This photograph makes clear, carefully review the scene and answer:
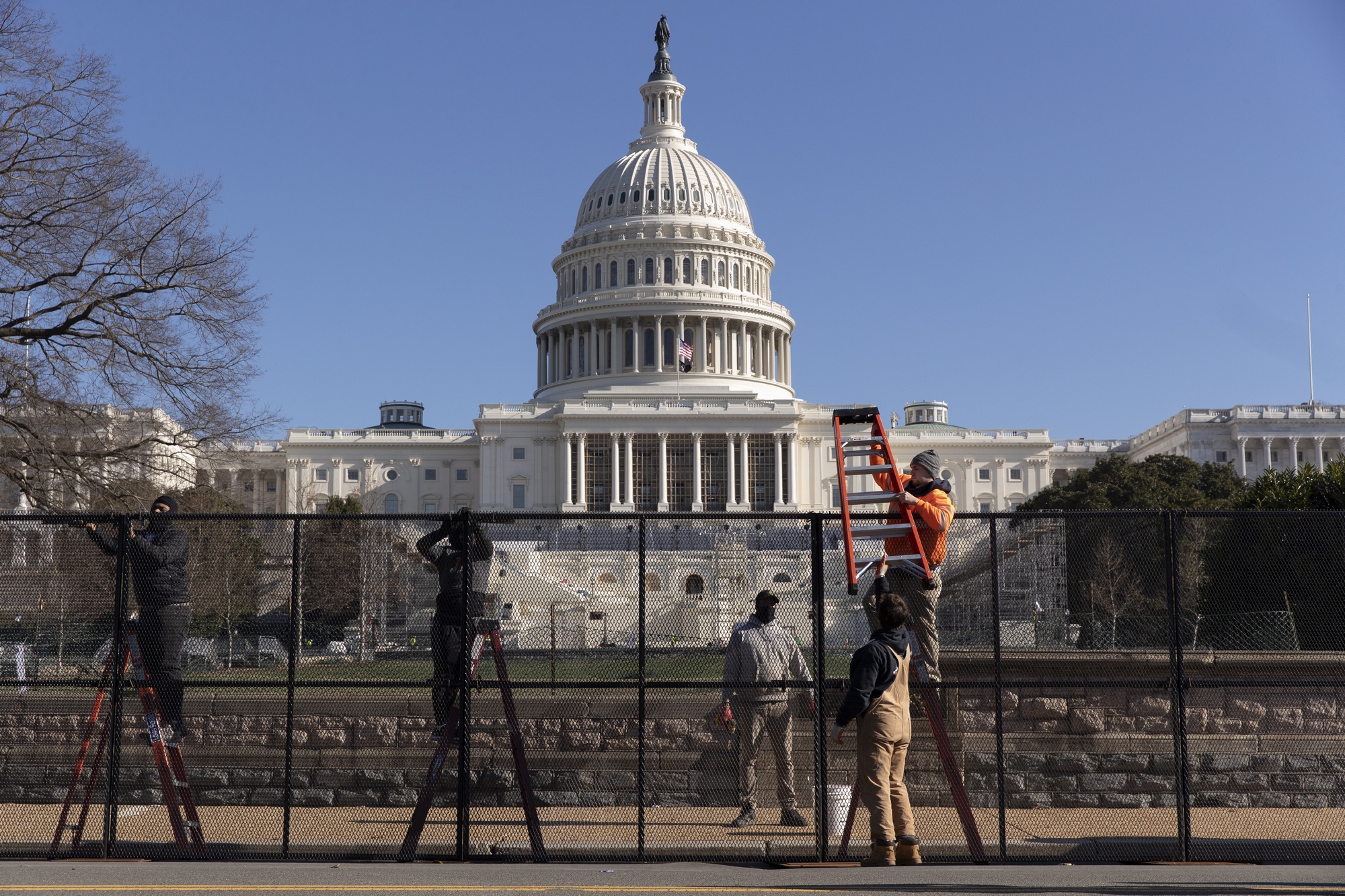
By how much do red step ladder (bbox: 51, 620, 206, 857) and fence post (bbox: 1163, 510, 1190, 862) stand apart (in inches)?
293

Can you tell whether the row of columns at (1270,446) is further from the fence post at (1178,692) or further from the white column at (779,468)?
the fence post at (1178,692)

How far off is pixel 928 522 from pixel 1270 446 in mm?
109385

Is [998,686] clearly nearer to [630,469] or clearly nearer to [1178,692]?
[1178,692]

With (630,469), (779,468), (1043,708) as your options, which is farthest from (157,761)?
(779,468)

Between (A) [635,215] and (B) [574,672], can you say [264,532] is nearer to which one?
(B) [574,672]

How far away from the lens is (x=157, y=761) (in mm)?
10227

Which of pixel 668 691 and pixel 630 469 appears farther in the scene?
pixel 630 469

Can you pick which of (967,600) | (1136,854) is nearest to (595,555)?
(967,600)

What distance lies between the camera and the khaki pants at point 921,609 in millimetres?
10344

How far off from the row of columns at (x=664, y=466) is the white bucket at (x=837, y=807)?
297ft

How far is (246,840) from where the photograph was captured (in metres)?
10.5

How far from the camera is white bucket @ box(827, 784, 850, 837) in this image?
10.8 metres

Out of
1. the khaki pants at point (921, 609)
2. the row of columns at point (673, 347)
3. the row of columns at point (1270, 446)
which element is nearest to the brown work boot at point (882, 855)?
the khaki pants at point (921, 609)

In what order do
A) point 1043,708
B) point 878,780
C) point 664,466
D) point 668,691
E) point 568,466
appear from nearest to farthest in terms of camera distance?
point 878,780 → point 668,691 → point 1043,708 → point 664,466 → point 568,466
